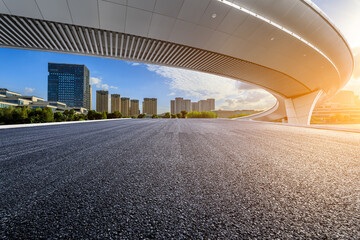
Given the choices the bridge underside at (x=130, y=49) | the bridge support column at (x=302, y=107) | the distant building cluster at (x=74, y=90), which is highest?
the distant building cluster at (x=74, y=90)

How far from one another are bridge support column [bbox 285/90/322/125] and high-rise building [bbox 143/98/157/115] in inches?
4216

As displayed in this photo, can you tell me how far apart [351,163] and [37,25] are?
16872 mm

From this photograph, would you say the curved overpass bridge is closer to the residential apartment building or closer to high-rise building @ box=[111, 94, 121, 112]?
high-rise building @ box=[111, 94, 121, 112]

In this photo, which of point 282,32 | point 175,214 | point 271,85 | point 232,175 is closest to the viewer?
point 175,214

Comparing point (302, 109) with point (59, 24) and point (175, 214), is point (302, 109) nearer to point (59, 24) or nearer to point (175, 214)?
point (175, 214)

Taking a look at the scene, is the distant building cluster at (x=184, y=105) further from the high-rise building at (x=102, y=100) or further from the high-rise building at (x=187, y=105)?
the high-rise building at (x=102, y=100)

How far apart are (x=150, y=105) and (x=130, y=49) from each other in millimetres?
110558

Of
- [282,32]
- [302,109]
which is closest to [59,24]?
[282,32]

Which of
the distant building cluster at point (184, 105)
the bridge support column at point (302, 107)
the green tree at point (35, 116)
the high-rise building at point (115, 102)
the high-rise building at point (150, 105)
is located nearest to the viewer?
the bridge support column at point (302, 107)

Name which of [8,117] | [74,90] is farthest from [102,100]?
[8,117]

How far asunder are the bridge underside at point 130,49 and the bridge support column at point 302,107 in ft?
0.39

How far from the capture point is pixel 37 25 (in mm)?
9930

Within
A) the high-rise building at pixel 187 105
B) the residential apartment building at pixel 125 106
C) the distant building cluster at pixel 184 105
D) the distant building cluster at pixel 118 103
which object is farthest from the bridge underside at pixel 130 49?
the residential apartment building at pixel 125 106

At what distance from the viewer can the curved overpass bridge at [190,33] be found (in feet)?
29.5
